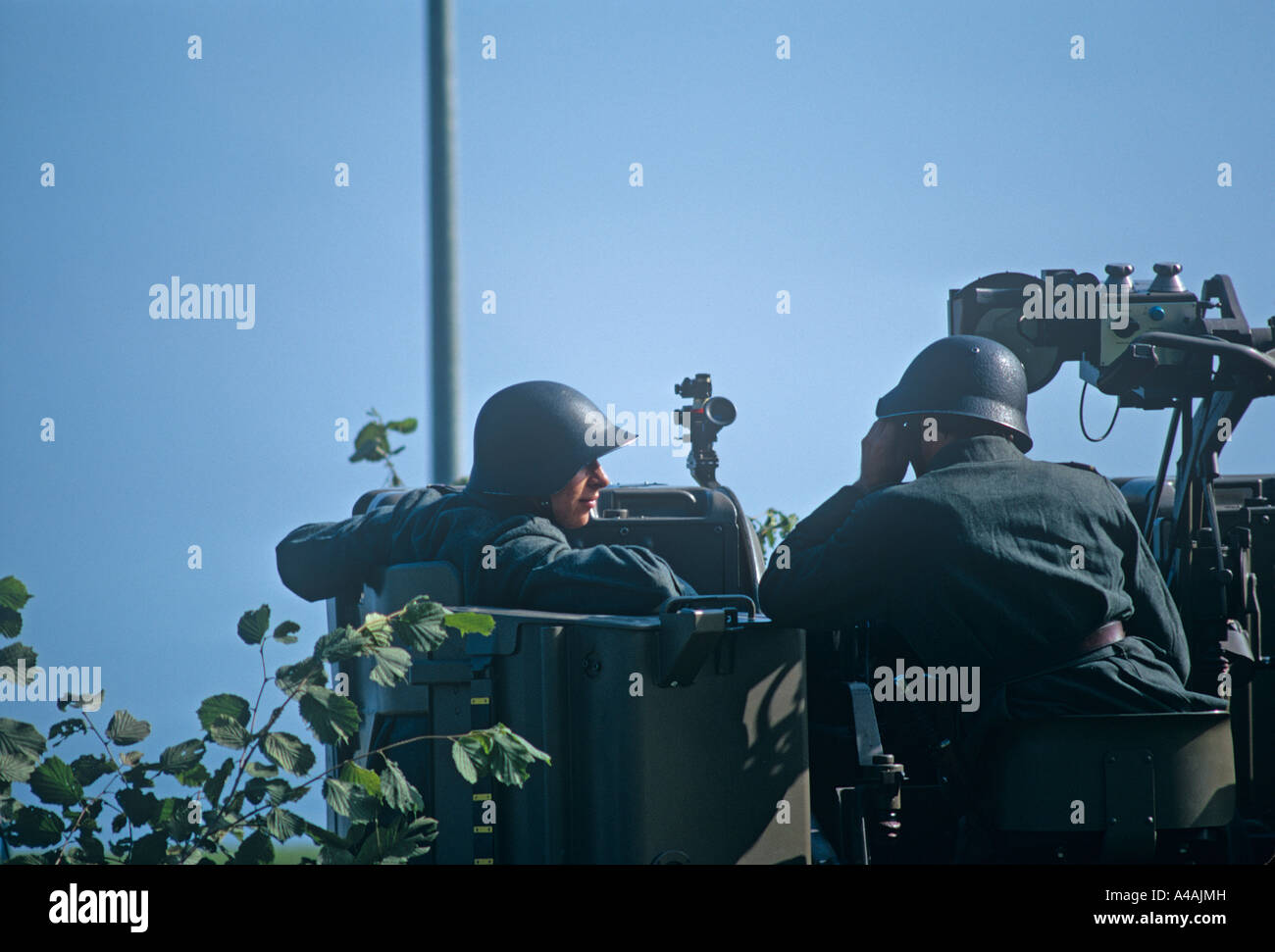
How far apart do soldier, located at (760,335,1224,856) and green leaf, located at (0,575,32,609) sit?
1738 mm

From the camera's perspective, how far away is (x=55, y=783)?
Answer: 3242 mm

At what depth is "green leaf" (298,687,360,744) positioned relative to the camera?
10.4 feet

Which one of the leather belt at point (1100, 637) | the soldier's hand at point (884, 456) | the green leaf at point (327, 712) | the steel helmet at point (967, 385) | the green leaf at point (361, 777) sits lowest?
the green leaf at point (361, 777)

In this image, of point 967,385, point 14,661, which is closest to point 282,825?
point 14,661

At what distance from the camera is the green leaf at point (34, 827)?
3.23 meters

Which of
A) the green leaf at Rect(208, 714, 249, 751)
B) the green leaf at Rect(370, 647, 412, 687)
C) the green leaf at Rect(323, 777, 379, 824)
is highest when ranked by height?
the green leaf at Rect(370, 647, 412, 687)

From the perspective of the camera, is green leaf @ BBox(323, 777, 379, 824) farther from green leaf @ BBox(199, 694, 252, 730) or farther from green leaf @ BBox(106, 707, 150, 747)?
green leaf @ BBox(106, 707, 150, 747)

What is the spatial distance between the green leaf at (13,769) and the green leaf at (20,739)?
0.01m

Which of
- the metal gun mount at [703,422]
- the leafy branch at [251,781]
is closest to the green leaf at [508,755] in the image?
the leafy branch at [251,781]

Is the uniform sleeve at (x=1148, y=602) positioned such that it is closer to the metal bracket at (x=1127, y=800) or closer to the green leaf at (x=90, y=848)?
the metal bracket at (x=1127, y=800)

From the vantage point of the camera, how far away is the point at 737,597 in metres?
3.31

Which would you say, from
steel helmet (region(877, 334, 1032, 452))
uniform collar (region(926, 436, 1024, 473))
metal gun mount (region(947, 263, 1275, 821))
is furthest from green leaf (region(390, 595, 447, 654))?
metal gun mount (region(947, 263, 1275, 821))
